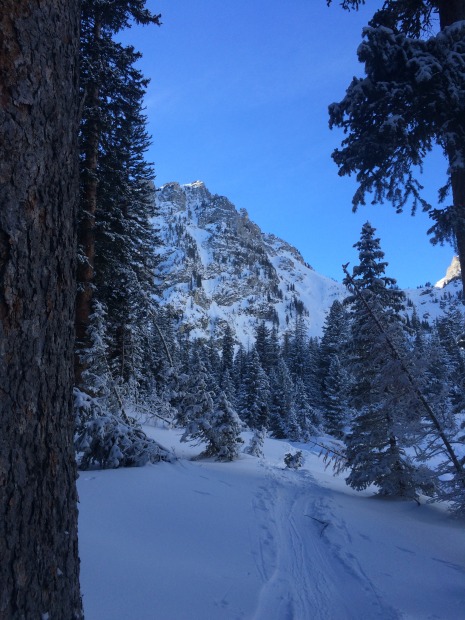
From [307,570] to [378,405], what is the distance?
7.67 meters

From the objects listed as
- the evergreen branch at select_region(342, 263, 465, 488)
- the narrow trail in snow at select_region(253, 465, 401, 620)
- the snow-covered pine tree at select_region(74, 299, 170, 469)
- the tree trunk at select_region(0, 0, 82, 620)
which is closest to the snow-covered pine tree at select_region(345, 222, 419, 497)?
the evergreen branch at select_region(342, 263, 465, 488)

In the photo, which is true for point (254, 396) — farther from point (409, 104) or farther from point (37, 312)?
point (37, 312)

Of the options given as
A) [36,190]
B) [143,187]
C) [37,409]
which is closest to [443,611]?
[37,409]

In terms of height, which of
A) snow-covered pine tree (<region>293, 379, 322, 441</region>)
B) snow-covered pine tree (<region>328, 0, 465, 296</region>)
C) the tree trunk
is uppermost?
snow-covered pine tree (<region>328, 0, 465, 296</region>)

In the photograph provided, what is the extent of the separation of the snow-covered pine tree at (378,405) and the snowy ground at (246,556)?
2047 millimetres

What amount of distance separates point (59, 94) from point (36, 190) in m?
0.44

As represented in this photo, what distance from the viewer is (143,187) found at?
12750 millimetres

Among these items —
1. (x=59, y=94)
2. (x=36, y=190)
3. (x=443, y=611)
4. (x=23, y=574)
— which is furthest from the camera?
(x=443, y=611)

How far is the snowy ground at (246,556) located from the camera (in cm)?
307

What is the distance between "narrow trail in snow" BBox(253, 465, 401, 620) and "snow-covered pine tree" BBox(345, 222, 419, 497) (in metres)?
2.74

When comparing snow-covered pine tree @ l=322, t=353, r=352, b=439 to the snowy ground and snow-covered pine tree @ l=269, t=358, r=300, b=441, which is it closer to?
snow-covered pine tree @ l=269, t=358, r=300, b=441

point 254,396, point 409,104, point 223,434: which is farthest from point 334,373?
point 409,104

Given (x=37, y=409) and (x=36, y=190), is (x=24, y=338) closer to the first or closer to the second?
(x=37, y=409)

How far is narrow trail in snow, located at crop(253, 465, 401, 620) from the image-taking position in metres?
3.47
